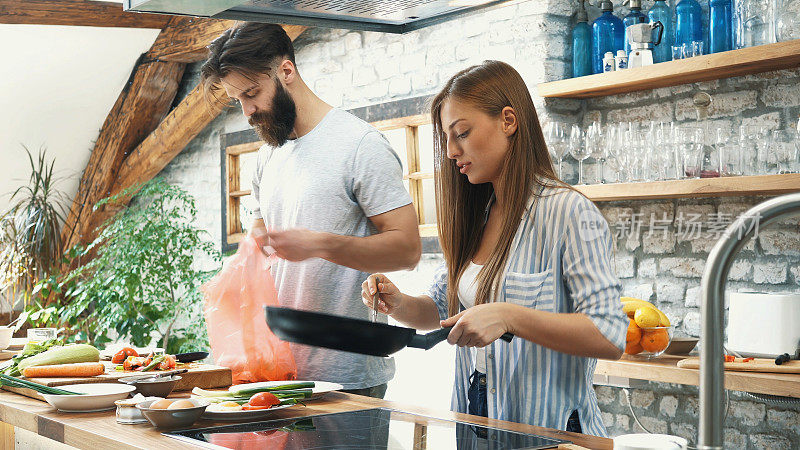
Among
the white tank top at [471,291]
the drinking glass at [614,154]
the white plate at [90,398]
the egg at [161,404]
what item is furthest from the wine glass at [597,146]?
the egg at [161,404]

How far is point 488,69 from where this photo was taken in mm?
1900

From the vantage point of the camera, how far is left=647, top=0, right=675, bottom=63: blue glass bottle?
3.57 metres

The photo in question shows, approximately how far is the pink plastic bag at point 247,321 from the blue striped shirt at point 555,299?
2.04ft

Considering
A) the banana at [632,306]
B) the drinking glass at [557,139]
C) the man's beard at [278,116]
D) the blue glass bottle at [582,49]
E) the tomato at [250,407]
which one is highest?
the blue glass bottle at [582,49]

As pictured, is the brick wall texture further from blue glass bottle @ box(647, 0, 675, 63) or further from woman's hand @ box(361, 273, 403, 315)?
woman's hand @ box(361, 273, 403, 315)

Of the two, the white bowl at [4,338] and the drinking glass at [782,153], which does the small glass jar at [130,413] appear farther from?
the drinking glass at [782,153]

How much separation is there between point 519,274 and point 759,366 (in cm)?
147

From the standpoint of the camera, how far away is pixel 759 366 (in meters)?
2.88

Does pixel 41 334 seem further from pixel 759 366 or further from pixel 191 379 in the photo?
pixel 759 366

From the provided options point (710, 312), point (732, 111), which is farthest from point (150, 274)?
point (710, 312)

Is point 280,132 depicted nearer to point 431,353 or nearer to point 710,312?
point 710,312

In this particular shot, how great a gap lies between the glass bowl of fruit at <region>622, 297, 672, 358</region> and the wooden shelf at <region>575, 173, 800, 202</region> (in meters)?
0.48

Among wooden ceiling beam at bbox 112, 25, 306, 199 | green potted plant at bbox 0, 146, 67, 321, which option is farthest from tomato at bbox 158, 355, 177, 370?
green potted plant at bbox 0, 146, 67, 321

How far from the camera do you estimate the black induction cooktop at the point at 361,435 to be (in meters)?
1.57
